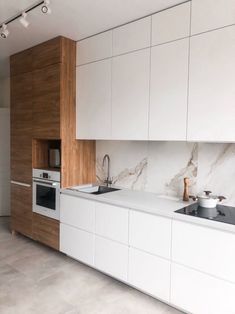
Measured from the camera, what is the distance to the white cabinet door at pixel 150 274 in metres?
2.11

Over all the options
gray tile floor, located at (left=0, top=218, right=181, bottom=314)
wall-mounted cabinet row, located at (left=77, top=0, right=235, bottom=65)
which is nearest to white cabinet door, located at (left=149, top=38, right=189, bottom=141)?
wall-mounted cabinet row, located at (left=77, top=0, right=235, bottom=65)

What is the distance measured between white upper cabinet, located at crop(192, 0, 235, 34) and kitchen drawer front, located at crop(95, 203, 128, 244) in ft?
5.47

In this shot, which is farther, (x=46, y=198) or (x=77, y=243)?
(x=46, y=198)

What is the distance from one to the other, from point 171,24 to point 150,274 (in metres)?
2.16

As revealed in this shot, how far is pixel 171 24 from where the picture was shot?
224 cm

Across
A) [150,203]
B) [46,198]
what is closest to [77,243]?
[46,198]

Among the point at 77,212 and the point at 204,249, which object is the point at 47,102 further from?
the point at 204,249

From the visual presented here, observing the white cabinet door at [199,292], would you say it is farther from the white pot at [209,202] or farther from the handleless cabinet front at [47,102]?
the handleless cabinet front at [47,102]

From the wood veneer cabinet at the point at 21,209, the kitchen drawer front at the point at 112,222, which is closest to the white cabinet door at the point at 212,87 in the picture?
the kitchen drawer front at the point at 112,222

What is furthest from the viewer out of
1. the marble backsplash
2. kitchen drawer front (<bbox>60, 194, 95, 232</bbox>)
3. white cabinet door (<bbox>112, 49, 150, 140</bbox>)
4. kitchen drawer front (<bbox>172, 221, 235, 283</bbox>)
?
kitchen drawer front (<bbox>60, 194, 95, 232</bbox>)

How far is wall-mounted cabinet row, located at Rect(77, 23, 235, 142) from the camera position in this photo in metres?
1.98

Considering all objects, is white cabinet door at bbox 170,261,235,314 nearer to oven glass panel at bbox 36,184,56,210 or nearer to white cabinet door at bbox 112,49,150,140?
white cabinet door at bbox 112,49,150,140

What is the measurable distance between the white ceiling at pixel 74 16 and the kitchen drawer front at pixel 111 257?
2.13 meters

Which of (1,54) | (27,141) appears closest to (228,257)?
(27,141)
